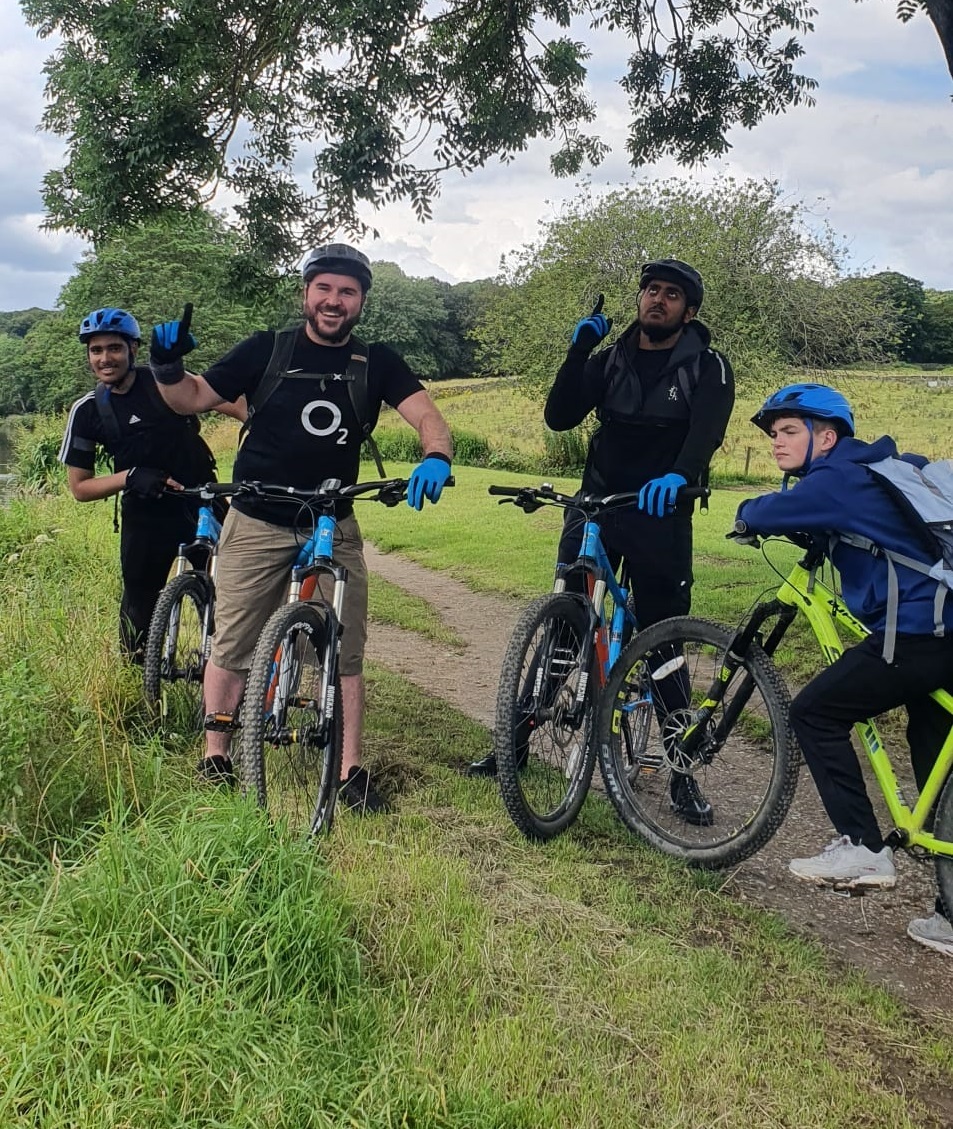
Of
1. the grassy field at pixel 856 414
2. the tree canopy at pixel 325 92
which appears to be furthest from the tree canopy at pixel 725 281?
the tree canopy at pixel 325 92

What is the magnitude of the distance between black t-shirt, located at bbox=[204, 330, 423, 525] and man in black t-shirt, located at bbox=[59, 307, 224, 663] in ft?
3.59

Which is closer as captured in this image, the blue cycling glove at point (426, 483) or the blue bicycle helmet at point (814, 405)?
the blue bicycle helmet at point (814, 405)

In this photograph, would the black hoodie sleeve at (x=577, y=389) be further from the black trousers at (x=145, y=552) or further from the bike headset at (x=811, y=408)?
the black trousers at (x=145, y=552)

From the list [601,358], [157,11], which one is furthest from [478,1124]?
[157,11]

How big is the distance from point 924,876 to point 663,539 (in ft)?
5.93

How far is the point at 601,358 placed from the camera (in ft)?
15.3

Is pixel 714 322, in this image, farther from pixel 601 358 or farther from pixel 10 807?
pixel 10 807

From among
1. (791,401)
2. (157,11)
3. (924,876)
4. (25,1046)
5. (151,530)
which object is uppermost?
(157,11)

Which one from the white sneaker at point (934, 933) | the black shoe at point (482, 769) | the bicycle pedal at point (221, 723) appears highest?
the bicycle pedal at point (221, 723)

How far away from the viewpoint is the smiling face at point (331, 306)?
4031mm

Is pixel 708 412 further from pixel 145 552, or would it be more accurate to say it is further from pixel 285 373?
pixel 145 552

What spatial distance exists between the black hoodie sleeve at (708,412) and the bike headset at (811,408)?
630 millimetres

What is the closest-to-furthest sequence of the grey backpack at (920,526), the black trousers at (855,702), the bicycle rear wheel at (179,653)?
1. the grey backpack at (920,526)
2. the black trousers at (855,702)
3. the bicycle rear wheel at (179,653)

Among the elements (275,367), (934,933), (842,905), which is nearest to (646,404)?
(275,367)
